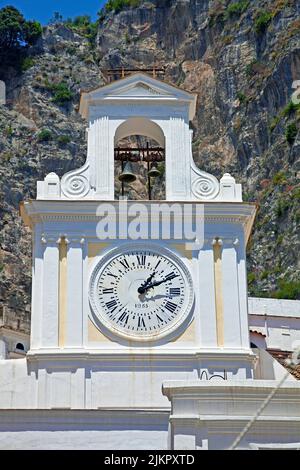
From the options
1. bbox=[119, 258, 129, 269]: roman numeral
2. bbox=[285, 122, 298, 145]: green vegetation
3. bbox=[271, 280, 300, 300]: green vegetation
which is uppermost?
bbox=[285, 122, 298, 145]: green vegetation

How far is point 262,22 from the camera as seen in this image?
95062mm

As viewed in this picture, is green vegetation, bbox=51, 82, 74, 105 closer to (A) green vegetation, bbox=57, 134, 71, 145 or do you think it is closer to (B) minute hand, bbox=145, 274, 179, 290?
(A) green vegetation, bbox=57, 134, 71, 145

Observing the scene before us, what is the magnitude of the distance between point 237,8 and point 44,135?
21.4m

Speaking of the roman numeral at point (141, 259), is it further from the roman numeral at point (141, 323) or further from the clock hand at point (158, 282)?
the roman numeral at point (141, 323)

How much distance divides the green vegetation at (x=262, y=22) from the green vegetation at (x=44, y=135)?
19551 millimetres

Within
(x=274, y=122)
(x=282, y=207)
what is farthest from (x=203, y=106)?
(x=282, y=207)

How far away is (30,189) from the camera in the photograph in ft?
290

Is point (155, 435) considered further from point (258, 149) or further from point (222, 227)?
point (258, 149)

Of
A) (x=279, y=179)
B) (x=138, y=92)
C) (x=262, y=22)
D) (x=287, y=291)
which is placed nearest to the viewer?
(x=138, y=92)

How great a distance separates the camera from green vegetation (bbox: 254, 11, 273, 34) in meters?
94.6

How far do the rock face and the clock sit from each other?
40.3 meters

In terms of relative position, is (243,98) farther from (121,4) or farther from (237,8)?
(121,4)

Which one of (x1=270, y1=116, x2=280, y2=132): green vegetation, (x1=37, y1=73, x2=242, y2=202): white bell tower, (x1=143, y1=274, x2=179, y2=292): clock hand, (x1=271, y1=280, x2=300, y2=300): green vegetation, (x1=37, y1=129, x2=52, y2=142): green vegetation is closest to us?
(x1=143, y1=274, x2=179, y2=292): clock hand

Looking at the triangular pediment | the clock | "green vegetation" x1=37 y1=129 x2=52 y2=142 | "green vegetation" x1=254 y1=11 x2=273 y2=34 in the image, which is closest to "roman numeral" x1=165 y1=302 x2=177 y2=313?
the clock
